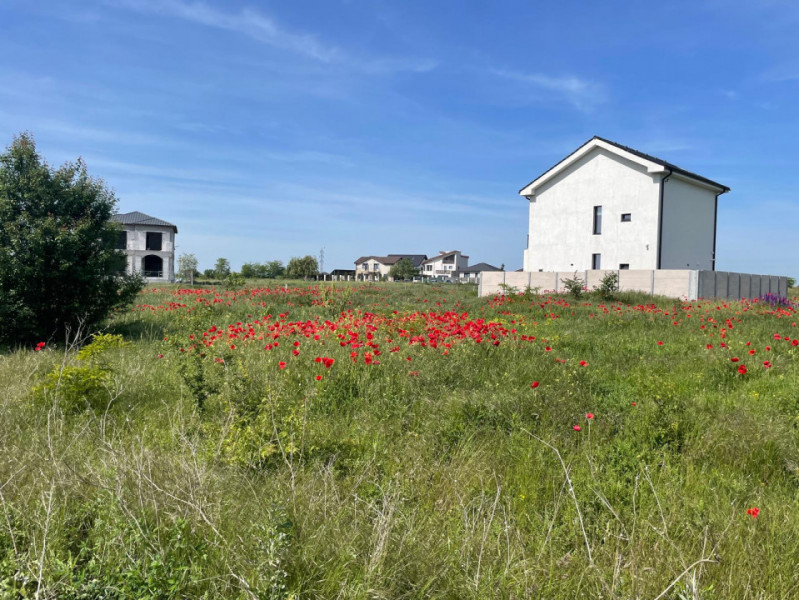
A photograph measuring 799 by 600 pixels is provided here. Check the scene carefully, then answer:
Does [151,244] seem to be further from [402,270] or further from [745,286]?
[745,286]

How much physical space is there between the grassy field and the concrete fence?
41.0ft

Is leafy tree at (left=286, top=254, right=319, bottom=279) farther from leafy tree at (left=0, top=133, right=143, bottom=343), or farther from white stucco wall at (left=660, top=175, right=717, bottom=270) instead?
leafy tree at (left=0, top=133, right=143, bottom=343)

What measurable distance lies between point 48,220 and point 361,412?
835 centimetres

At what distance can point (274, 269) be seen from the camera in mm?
77625

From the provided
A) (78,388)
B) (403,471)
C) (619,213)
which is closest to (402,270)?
(619,213)

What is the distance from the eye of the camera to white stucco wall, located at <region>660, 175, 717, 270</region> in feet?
85.3

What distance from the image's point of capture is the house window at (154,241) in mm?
53688

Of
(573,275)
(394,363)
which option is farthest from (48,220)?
(573,275)

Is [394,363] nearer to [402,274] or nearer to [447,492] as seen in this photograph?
[447,492]

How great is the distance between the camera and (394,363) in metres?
6.10

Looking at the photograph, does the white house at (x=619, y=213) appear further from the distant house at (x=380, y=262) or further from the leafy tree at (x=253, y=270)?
the distant house at (x=380, y=262)

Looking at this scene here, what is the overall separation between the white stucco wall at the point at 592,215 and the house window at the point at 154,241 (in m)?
40.0

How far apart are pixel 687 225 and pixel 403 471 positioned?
2870 centimetres

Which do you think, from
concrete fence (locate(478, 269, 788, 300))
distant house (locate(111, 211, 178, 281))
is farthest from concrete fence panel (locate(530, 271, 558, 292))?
distant house (locate(111, 211, 178, 281))
